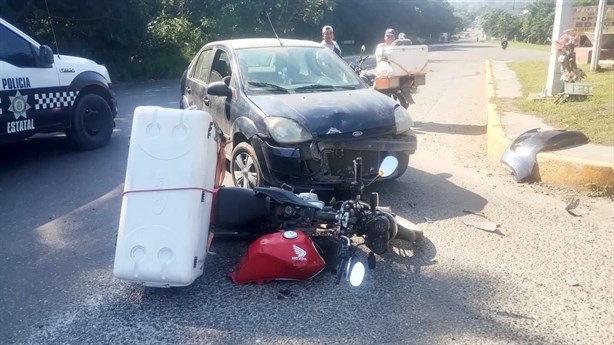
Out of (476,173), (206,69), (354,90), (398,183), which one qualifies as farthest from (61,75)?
(476,173)

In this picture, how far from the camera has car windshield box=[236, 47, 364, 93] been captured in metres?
6.18

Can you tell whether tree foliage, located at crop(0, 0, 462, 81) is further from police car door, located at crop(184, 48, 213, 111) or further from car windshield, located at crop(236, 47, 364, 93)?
car windshield, located at crop(236, 47, 364, 93)

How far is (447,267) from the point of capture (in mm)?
4305

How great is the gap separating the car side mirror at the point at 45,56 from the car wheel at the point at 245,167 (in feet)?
10.1

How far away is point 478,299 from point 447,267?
1.70 ft

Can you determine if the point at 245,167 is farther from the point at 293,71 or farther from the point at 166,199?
the point at 166,199

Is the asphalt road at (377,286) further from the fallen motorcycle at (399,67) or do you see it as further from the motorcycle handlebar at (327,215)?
the fallen motorcycle at (399,67)

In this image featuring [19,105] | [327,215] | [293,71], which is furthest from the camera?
[19,105]

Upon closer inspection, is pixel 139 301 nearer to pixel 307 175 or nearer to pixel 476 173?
pixel 307 175

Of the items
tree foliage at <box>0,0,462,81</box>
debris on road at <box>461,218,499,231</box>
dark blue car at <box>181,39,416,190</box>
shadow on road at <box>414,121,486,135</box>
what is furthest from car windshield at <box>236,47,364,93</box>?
tree foliage at <box>0,0,462,81</box>

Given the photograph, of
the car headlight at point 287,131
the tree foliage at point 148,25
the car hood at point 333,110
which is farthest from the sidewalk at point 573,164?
the tree foliage at point 148,25

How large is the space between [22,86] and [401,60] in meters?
5.97

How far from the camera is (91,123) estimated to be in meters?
8.48

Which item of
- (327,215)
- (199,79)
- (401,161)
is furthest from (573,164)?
(199,79)
